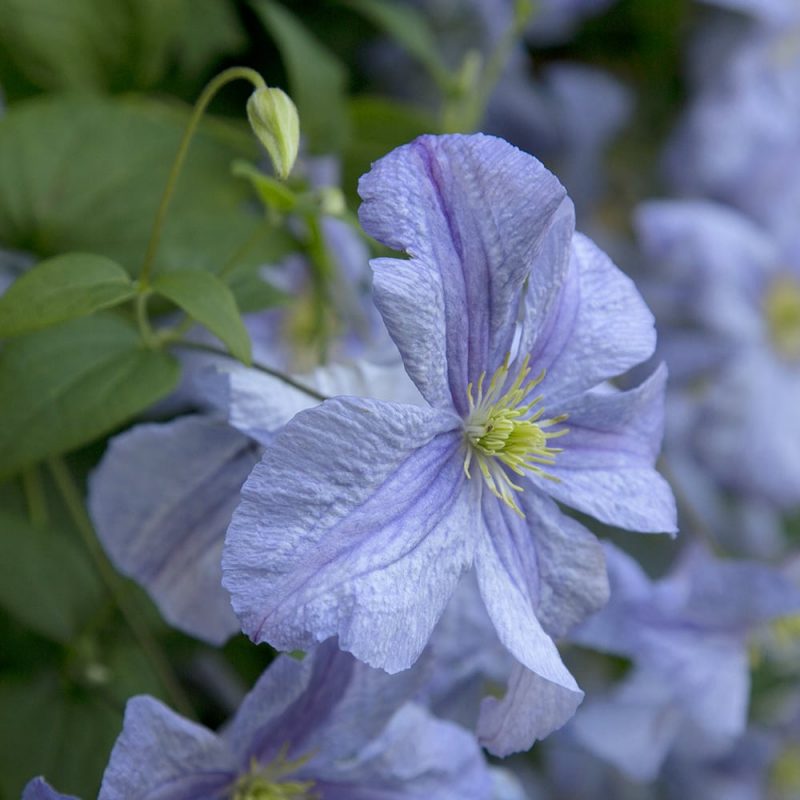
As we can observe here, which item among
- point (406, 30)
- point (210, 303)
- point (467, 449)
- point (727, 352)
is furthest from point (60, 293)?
point (727, 352)

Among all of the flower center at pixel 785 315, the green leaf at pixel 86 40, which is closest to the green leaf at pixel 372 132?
the green leaf at pixel 86 40

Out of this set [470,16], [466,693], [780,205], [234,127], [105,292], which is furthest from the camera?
[780,205]

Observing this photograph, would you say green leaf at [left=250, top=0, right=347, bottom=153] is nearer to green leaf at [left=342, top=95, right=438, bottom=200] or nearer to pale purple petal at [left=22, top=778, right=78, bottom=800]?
green leaf at [left=342, top=95, right=438, bottom=200]

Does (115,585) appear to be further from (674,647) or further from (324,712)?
(674,647)

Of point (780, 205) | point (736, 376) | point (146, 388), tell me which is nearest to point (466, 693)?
point (146, 388)

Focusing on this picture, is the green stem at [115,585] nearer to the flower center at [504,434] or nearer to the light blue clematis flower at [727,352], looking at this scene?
the flower center at [504,434]

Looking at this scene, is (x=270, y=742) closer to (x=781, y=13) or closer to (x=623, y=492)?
(x=623, y=492)
